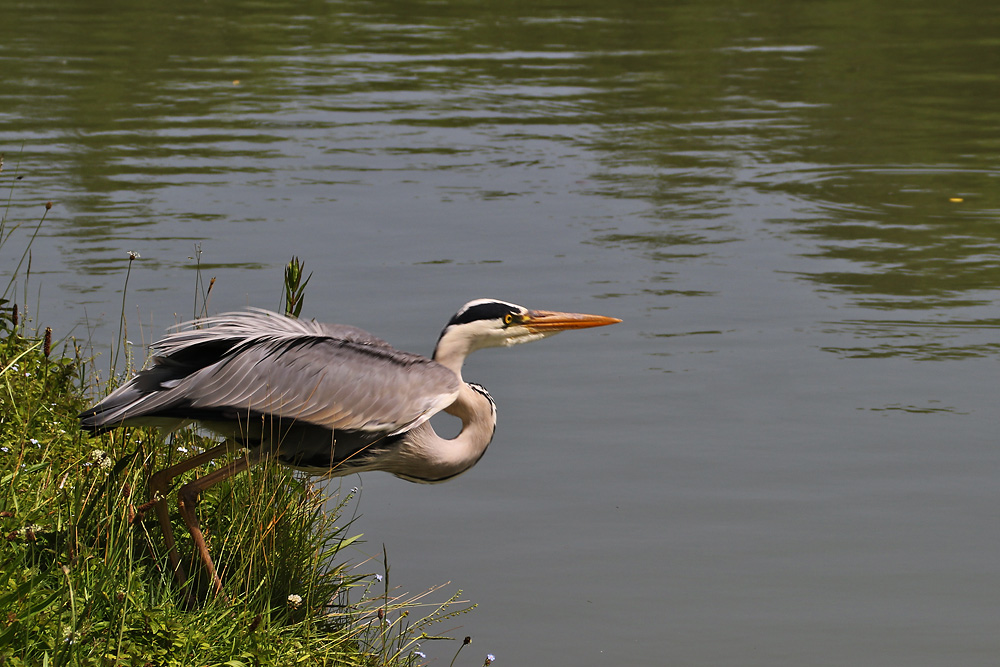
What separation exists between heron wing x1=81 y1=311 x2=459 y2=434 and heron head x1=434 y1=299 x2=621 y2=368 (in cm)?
26

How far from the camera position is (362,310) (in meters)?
9.03

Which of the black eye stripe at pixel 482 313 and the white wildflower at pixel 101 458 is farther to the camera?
the black eye stripe at pixel 482 313

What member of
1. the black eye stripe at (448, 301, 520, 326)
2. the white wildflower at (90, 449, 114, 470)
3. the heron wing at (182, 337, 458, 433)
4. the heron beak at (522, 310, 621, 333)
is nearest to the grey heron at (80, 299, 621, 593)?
the heron wing at (182, 337, 458, 433)

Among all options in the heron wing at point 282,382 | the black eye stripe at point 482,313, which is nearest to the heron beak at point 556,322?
the black eye stripe at point 482,313

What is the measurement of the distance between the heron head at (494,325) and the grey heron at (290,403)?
0.16 m

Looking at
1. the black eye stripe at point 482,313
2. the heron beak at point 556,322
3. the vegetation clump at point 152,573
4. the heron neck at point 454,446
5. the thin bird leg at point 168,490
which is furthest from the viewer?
the heron beak at point 556,322

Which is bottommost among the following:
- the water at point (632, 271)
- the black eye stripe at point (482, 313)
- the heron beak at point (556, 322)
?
the water at point (632, 271)

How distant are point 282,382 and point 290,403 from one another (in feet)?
0.27

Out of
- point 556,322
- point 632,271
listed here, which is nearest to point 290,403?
point 556,322

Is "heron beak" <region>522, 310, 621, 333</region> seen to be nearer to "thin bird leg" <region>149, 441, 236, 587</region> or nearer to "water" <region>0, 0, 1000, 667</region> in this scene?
"water" <region>0, 0, 1000, 667</region>

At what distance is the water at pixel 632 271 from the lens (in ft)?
19.2

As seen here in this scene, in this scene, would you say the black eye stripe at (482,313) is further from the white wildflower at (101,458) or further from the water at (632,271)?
the white wildflower at (101,458)

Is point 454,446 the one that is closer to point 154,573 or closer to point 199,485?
point 199,485

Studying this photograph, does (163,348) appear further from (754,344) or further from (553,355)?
(754,344)
